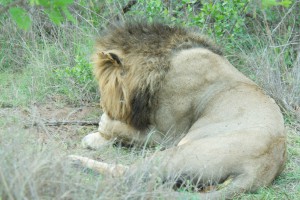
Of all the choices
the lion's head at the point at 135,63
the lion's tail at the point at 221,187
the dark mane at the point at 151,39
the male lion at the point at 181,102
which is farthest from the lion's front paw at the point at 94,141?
the lion's tail at the point at 221,187

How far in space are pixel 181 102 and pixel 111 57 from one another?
67 centimetres

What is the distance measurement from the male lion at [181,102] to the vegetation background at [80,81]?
0.68 ft

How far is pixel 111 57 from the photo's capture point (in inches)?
199

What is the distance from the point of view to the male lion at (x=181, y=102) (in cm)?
419

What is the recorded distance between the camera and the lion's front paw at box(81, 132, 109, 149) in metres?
5.06

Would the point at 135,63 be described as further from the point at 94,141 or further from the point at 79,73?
the point at 79,73


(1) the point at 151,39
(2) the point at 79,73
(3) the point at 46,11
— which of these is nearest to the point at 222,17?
(1) the point at 151,39

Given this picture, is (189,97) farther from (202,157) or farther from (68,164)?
(68,164)

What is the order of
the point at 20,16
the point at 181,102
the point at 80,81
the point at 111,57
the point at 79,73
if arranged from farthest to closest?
1. the point at 80,81
2. the point at 79,73
3. the point at 111,57
4. the point at 181,102
5. the point at 20,16

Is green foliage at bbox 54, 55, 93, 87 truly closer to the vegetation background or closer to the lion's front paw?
the vegetation background

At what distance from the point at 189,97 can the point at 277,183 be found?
0.94 metres

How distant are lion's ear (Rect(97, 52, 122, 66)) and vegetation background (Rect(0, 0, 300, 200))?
67 centimetres

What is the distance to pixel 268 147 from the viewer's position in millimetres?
4164

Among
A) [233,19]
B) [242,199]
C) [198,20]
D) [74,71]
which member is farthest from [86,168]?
[233,19]
